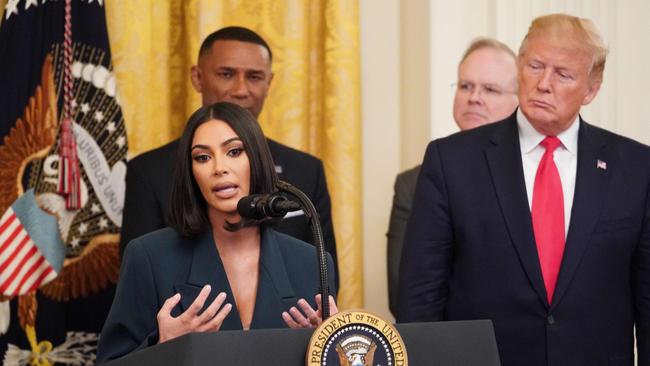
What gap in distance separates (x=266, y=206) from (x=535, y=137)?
156 centimetres

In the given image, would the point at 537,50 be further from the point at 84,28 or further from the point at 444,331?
the point at 84,28

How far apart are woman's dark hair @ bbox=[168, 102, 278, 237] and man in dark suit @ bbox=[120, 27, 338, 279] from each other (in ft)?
3.39

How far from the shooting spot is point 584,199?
386cm

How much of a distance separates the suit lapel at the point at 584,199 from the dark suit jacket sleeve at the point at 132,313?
1301 millimetres

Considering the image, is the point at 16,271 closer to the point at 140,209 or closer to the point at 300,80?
the point at 140,209

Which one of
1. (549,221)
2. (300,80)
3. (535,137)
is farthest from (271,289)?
(300,80)

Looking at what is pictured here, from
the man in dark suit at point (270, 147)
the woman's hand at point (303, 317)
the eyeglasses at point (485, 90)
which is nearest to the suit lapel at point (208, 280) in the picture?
the woman's hand at point (303, 317)

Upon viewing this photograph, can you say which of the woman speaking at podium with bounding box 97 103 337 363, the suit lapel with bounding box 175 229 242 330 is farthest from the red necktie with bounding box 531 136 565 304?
the suit lapel with bounding box 175 229 242 330

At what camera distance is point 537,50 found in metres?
4.02

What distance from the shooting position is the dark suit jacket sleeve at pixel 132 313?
10.3 ft

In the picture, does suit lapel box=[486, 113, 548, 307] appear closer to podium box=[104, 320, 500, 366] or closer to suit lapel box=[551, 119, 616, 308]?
suit lapel box=[551, 119, 616, 308]

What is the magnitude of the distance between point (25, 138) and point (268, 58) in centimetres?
105

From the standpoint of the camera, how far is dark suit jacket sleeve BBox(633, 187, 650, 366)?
3867mm

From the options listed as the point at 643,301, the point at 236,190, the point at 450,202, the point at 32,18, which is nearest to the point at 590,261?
the point at 643,301
